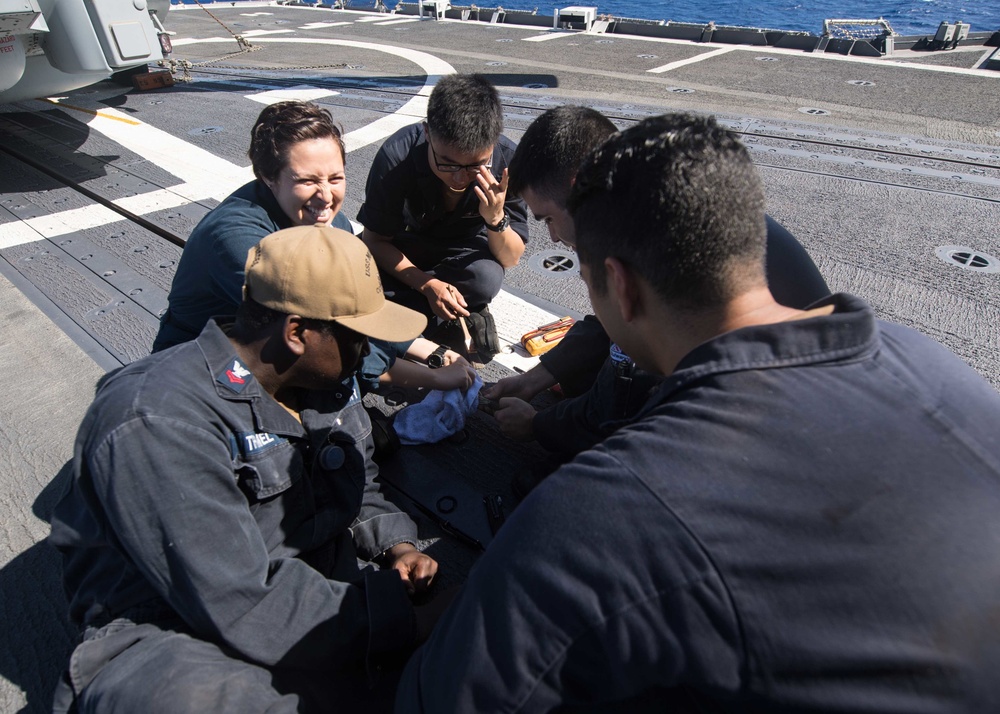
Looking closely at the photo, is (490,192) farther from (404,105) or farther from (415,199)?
(404,105)

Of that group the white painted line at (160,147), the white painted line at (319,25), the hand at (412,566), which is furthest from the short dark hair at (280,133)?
the white painted line at (319,25)

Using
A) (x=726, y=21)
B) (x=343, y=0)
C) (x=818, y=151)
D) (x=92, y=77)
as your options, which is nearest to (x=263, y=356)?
(x=818, y=151)

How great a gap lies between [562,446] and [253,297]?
4.23 ft

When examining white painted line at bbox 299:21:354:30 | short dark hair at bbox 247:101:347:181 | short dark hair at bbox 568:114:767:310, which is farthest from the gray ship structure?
white painted line at bbox 299:21:354:30

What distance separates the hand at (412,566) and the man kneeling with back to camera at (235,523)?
0.40 ft

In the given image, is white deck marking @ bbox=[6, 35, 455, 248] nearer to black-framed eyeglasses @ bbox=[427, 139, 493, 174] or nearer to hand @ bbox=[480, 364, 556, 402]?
black-framed eyeglasses @ bbox=[427, 139, 493, 174]

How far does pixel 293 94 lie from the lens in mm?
8234

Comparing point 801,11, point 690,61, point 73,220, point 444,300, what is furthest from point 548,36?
point 801,11

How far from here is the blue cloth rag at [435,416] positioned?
9.05 feet

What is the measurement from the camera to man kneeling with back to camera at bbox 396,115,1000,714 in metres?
0.89

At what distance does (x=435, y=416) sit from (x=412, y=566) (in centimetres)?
87

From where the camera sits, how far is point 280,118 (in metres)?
2.50

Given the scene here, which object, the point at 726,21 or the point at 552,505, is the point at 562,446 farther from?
the point at 726,21

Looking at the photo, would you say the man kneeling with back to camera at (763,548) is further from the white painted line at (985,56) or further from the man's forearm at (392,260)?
the white painted line at (985,56)
